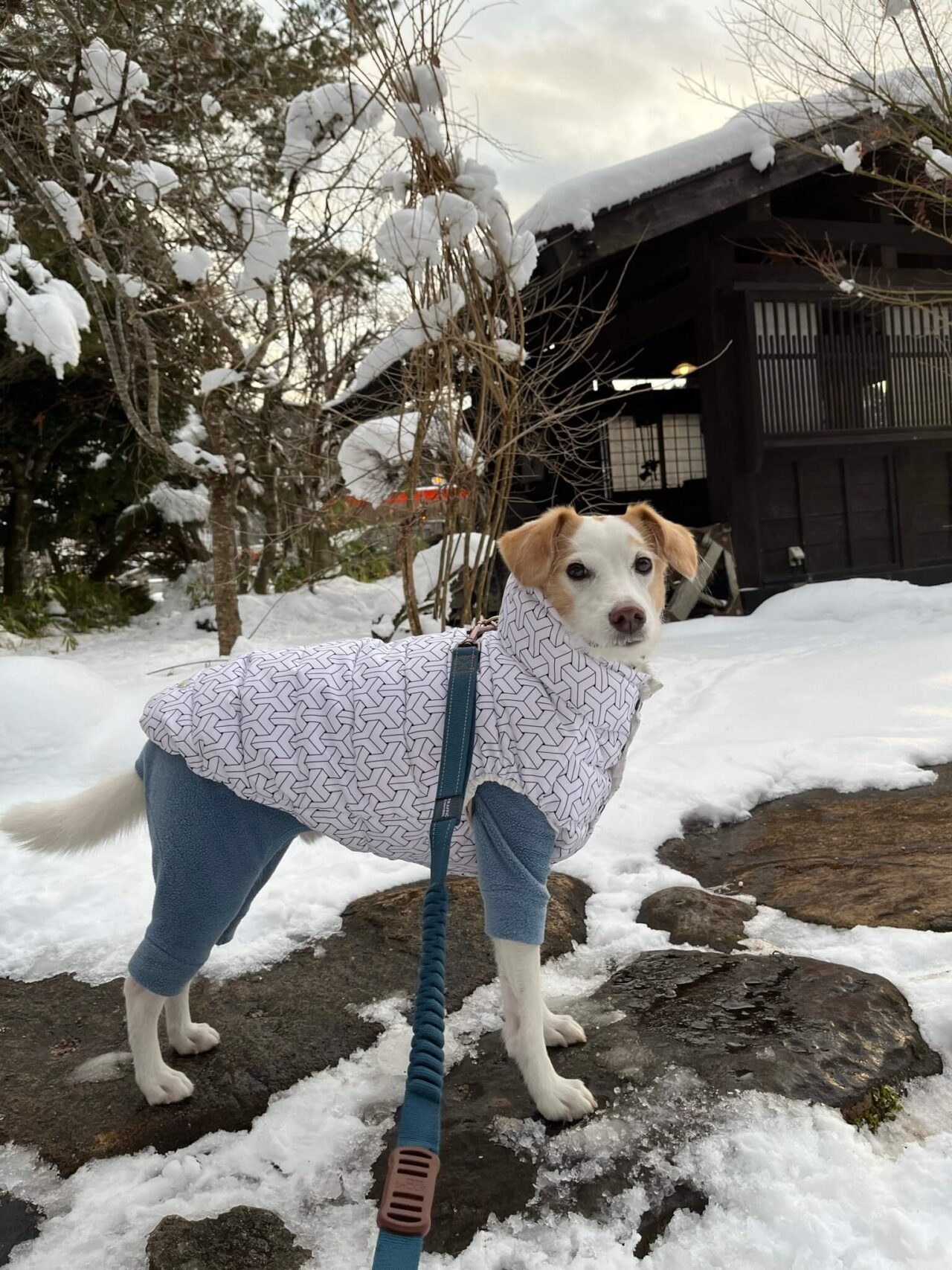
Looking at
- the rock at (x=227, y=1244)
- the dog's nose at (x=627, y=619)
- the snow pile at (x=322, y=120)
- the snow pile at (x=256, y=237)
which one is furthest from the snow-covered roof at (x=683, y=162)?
the rock at (x=227, y=1244)

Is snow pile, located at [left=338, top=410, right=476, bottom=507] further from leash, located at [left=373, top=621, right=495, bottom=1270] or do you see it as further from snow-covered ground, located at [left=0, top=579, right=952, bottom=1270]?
leash, located at [left=373, top=621, right=495, bottom=1270]

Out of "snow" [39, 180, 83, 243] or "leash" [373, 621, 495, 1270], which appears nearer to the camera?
"leash" [373, 621, 495, 1270]

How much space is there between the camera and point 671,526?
2346 mm

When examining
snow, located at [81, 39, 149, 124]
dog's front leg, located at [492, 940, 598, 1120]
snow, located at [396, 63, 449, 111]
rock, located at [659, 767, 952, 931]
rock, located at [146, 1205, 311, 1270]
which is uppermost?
snow, located at [81, 39, 149, 124]

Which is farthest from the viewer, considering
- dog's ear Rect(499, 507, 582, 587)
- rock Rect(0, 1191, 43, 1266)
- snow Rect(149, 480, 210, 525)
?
snow Rect(149, 480, 210, 525)

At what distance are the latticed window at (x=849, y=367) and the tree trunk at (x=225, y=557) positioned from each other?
5752mm

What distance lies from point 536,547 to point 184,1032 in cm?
164

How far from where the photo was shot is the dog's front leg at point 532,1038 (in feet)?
6.09

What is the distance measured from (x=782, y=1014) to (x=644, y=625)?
107cm

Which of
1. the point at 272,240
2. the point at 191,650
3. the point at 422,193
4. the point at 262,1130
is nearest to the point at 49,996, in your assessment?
the point at 262,1130

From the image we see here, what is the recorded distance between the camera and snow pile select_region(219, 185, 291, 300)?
5727 millimetres

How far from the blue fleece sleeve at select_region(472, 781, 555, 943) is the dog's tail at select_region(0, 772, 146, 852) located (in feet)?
3.15

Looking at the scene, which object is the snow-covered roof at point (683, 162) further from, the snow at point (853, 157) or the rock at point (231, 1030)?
the rock at point (231, 1030)

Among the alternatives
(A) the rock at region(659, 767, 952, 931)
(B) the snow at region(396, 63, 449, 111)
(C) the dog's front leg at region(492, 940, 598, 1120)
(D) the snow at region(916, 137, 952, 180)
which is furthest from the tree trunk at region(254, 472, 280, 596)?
(C) the dog's front leg at region(492, 940, 598, 1120)
